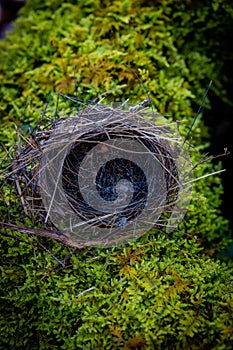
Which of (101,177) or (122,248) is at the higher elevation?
(101,177)

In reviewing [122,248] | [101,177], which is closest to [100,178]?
[101,177]

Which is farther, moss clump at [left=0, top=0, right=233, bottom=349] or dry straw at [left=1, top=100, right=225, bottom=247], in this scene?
dry straw at [left=1, top=100, right=225, bottom=247]

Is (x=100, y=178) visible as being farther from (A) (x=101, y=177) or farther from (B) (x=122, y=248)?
(B) (x=122, y=248)

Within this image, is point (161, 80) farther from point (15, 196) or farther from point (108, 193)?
point (15, 196)

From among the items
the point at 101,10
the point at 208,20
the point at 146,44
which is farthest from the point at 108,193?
the point at 208,20

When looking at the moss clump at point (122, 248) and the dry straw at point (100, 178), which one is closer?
the moss clump at point (122, 248)
